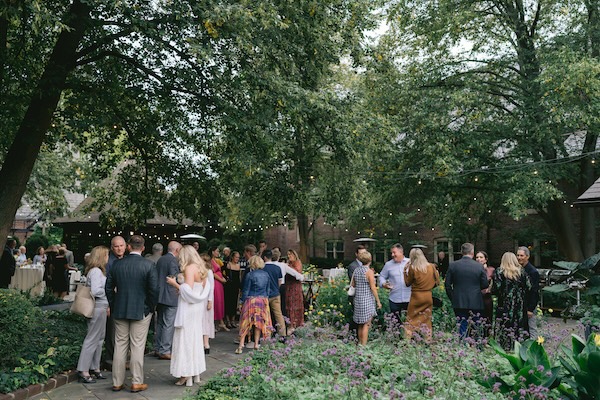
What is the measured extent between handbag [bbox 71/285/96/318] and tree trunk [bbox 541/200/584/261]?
18240 mm

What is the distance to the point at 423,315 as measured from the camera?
30.7 ft

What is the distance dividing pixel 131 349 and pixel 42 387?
4.09 feet

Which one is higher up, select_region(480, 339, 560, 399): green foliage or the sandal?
select_region(480, 339, 560, 399): green foliage

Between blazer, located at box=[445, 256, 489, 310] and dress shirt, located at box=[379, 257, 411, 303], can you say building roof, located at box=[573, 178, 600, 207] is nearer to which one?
blazer, located at box=[445, 256, 489, 310]

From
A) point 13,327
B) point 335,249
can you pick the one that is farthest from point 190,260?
point 335,249

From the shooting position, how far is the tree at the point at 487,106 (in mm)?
18625

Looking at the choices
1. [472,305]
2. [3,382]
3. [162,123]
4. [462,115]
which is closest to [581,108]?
[462,115]

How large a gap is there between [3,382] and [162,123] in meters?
7.82

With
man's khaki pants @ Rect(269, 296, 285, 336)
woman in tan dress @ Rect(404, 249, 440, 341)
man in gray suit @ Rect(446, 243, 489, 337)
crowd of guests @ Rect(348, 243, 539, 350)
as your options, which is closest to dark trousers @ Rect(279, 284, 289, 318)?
man's khaki pants @ Rect(269, 296, 285, 336)

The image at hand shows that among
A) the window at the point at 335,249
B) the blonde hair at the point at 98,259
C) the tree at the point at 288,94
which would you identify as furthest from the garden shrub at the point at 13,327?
the window at the point at 335,249

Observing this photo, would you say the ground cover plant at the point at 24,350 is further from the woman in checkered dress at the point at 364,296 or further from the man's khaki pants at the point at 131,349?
the woman in checkered dress at the point at 364,296

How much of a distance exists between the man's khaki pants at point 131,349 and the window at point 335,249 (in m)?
34.0

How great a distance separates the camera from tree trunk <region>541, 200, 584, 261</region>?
2116 cm

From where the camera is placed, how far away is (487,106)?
21.0 metres
